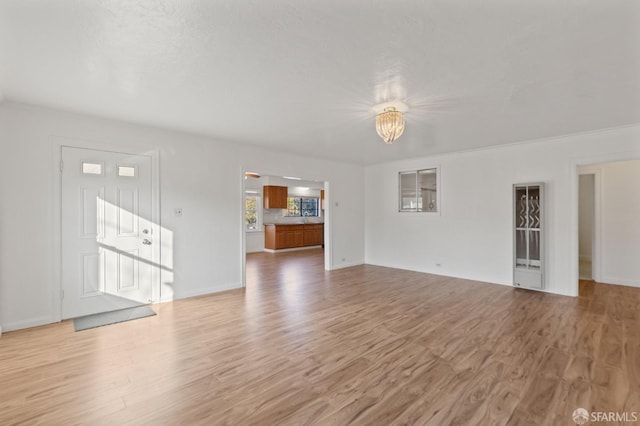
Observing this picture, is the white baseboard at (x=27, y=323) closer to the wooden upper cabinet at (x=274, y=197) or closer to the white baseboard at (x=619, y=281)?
the wooden upper cabinet at (x=274, y=197)

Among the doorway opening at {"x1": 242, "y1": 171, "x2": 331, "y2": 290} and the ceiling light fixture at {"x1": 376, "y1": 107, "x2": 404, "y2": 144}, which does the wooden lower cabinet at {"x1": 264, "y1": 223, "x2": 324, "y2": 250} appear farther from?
the ceiling light fixture at {"x1": 376, "y1": 107, "x2": 404, "y2": 144}

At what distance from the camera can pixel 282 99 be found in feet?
10.3

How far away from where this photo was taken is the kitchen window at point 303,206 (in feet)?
36.8

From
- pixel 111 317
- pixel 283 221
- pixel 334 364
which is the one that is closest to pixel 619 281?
pixel 334 364

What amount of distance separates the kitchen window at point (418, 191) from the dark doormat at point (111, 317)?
5530 millimetres

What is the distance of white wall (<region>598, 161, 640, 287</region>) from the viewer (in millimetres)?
5062

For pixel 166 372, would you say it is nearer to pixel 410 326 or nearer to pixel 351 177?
pixel 410 326

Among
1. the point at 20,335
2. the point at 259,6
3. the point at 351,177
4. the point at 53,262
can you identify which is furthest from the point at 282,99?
the point at 351,177

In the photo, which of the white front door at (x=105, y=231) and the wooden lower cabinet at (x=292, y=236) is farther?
the wooden lower cabinet at (x=292, y=236)

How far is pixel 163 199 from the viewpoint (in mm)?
4336

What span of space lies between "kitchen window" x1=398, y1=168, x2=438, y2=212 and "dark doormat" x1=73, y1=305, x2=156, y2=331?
5.53 m

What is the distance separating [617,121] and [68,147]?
7252 millimetres

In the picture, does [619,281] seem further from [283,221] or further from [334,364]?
[283,221]

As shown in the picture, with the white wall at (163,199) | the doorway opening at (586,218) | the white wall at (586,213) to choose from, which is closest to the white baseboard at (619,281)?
the doorway opening at (586,218)
